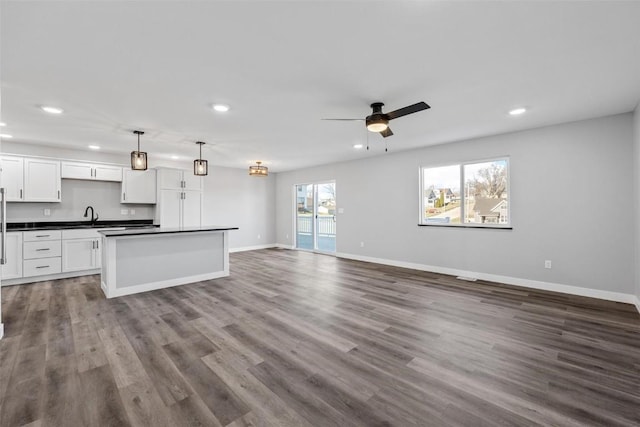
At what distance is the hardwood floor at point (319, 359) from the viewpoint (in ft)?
5.81

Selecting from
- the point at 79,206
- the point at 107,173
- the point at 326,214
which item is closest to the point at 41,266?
the point at 79,206

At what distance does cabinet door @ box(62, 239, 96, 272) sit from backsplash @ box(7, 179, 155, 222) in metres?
0.87

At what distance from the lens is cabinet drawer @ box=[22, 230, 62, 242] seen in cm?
490

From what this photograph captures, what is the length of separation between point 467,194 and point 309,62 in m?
4.14

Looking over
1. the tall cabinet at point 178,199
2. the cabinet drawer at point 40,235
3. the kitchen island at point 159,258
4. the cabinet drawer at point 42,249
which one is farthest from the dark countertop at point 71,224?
the kitchen island at point 159,258

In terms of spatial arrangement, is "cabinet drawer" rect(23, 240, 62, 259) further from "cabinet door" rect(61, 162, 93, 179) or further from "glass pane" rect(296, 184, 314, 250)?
"glass pane" rect(296, 184, 314, 250)

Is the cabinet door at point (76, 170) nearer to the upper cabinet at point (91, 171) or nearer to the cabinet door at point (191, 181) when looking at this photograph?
the upper cabinet at point (91, 171)

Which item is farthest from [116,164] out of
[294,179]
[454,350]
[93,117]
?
[454,350]

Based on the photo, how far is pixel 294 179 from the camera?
8859 mm

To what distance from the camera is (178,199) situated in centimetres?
670

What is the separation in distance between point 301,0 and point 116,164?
6121 mm

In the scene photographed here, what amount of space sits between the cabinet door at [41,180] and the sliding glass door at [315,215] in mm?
5532

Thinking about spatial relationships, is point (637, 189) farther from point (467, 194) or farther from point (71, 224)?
point (71, 224)

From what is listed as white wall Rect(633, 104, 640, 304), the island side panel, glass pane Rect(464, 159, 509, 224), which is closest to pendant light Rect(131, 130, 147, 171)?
the island side panel
